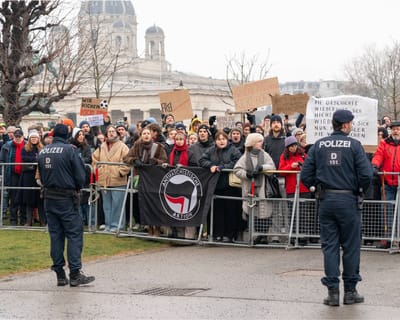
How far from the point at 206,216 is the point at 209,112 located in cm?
9128

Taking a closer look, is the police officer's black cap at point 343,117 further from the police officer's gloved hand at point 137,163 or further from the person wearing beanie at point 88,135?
the person wearing beanie at point 88,135

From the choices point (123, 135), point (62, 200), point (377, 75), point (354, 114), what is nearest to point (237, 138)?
point (354, 114)

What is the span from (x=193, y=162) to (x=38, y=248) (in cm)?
294

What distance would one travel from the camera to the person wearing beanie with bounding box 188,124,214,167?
55.1ft

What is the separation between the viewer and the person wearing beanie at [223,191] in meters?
16.3

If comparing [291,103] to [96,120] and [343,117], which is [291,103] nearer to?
[96,120]

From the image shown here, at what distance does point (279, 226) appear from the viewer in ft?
52.2

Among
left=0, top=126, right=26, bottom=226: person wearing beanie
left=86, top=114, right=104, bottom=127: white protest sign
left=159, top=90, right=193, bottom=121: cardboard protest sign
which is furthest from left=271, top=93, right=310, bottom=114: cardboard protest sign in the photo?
left=0, top=126, right=26, bottom=226: person wearing beanie

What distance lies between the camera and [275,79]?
2095 centimetres

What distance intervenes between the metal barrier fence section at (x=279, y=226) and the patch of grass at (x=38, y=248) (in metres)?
0.38

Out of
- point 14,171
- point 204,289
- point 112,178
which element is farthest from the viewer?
point 14,171

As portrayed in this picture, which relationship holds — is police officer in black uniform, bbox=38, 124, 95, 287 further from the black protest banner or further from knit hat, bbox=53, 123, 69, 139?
the black protest banner

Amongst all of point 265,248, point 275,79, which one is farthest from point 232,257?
point 275,79

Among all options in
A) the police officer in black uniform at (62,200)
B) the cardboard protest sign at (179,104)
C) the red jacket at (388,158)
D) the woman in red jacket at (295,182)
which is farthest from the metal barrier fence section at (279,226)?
the cardboard protest sign at (179,104)
